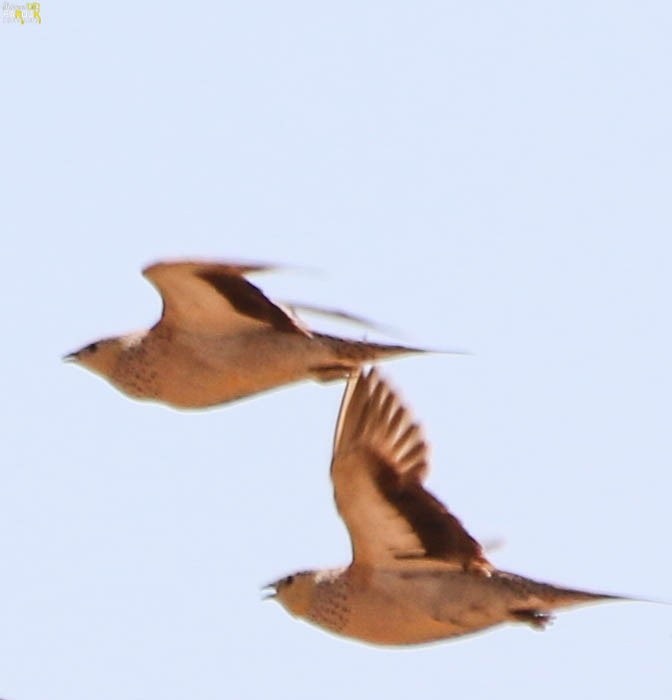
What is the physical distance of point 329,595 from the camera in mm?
15727

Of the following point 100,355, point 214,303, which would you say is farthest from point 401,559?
point 100,355

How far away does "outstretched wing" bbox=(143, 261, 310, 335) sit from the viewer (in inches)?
634

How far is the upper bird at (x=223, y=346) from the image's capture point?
1620 centimetres

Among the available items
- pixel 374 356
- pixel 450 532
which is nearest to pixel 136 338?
pixel 374 356

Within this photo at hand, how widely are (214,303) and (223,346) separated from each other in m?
0.33

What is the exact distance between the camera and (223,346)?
16609 millimetres

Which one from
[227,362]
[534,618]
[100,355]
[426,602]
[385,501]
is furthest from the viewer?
[100,355]

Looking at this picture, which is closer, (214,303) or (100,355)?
(214,303)

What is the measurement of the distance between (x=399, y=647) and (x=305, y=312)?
96.3 inches

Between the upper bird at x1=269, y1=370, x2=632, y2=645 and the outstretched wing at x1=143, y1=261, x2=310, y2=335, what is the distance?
1.01 m

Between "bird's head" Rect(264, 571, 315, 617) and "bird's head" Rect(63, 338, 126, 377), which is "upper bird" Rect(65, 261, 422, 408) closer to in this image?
"bird's head" Rect(63, 338, 126, 377)

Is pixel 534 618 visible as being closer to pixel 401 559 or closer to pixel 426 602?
pixel 426 602

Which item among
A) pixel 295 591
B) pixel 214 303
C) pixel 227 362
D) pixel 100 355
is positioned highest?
pixel 214 303

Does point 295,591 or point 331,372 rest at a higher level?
point 331,372
